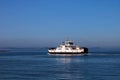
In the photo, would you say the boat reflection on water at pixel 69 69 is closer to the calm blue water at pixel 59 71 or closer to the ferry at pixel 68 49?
the calm blue water at pixel 59 71

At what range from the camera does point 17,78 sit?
149ft

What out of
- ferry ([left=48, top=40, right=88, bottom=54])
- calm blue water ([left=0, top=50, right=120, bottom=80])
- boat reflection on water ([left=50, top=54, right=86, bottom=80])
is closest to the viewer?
calm blue water ([left=0, top=50, right=120, bottom=80])

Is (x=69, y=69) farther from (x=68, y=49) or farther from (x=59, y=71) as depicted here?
(x=68, y=49)

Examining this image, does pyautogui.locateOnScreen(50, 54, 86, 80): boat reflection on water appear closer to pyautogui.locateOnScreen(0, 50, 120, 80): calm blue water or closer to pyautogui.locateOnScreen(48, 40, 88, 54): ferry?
pyautogui.locateOnScreen(0, 50, 120, 80): calm blue water

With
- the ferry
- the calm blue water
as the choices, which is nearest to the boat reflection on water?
the calm blue water

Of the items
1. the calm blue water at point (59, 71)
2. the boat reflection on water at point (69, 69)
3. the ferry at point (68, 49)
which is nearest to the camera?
the calm blue water at point (59, 71)

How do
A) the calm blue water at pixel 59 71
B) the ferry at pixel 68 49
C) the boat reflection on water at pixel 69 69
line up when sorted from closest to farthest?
the calm blue water at pixel 59 71 → the boat reflection on water at pixel 69 69 → the ferry at pixel 68 49

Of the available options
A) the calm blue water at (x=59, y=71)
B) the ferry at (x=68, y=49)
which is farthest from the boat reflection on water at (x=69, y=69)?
the ferry at (x=68, y=49)

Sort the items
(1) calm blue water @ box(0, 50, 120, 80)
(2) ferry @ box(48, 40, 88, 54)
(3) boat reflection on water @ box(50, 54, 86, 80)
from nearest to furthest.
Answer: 1. (1) calm blue water @ box(0, 50, 120, 80)
2. (3) boat reflection on water @ box(50, 54, 86, 80)
3. (2) ferry @ box(48, 40, 88, 54)

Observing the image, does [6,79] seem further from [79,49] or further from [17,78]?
[79,49]

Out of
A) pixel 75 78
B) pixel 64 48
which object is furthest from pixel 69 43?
pixel 75 78

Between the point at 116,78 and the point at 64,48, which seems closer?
the point at 116,78

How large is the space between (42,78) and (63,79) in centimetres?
274

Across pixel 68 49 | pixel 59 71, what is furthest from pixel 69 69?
pixel 68 49
